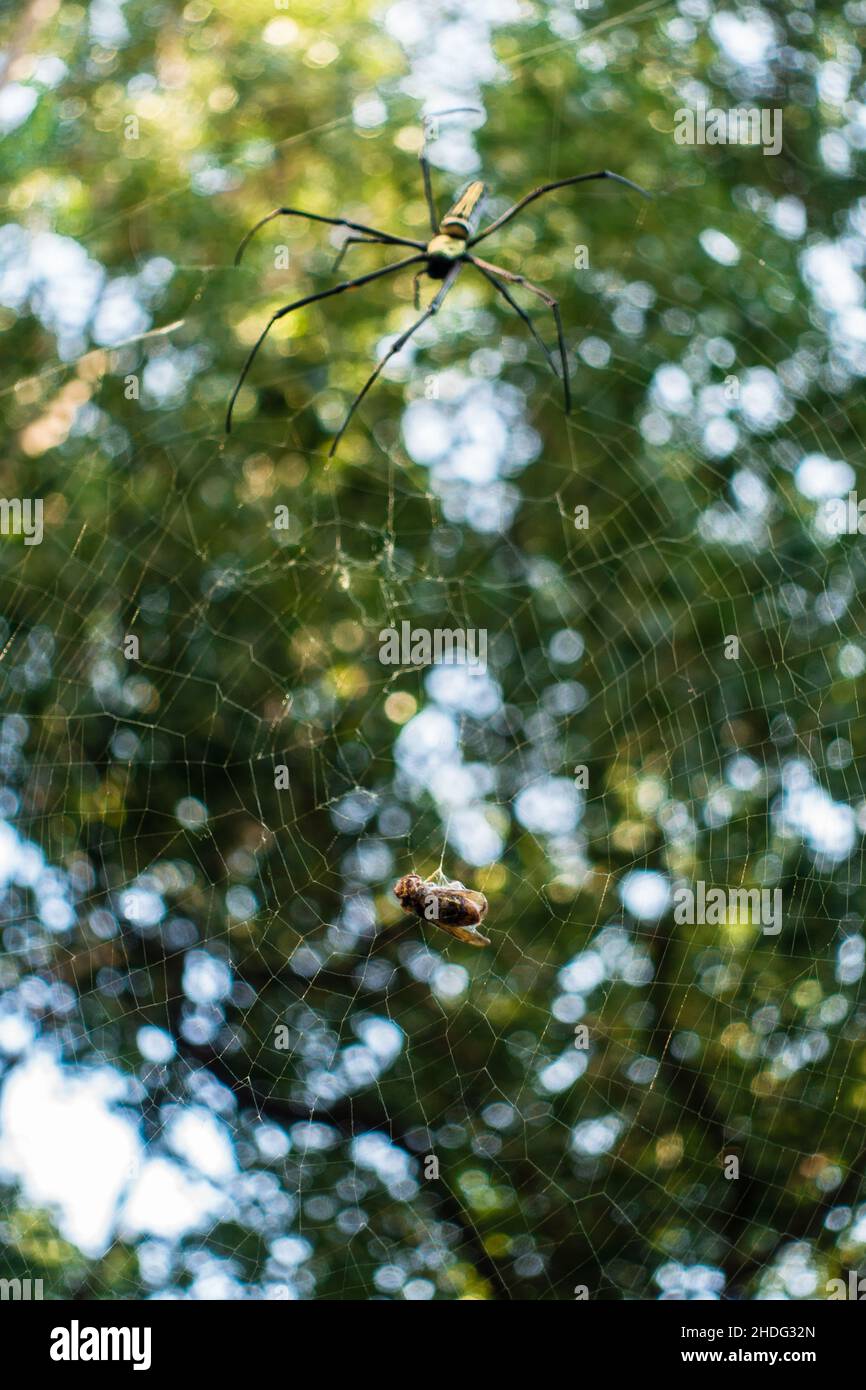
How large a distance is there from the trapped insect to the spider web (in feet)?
5.00

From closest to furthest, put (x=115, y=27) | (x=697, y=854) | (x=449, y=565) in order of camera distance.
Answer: (x=697, y=854), (x=449, y=565), (x=115, y=27)

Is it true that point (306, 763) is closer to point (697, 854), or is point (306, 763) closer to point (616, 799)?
point (616, 799)

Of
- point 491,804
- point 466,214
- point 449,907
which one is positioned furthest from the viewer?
point 491,804

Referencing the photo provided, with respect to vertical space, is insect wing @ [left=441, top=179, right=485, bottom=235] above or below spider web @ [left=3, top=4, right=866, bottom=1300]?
above

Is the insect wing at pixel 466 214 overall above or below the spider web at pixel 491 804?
above

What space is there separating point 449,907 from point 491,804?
1817mm

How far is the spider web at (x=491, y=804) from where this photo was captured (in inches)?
175

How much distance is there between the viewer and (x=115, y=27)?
206 inches

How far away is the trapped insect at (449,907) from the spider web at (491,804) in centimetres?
153

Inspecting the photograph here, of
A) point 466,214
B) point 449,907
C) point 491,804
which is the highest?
point 466,214

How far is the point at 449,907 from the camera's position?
8.66 feet

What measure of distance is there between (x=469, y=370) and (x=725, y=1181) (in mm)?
3391

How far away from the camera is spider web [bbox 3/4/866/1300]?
4.45 meters
